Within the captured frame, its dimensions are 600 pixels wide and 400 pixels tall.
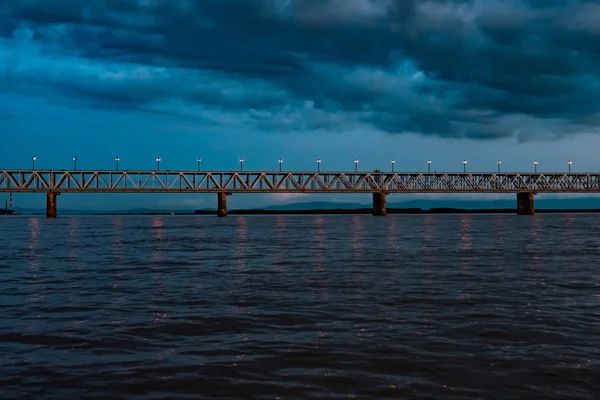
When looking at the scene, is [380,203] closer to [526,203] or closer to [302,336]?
[526,203]

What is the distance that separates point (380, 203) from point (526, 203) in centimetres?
5241

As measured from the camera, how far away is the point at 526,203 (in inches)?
7648

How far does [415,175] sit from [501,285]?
181127 millimetres

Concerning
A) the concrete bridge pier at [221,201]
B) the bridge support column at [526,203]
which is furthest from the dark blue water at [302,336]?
the bridge support column at [526,203]

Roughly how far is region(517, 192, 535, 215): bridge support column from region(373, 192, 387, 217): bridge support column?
49735mm

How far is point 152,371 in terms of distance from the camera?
887cm

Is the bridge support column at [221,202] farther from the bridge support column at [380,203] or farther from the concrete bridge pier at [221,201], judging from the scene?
the bridge support column at [380,203]

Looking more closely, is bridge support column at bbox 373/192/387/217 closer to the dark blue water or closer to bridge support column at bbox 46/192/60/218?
bridge support column at bbox 46/192/60/218

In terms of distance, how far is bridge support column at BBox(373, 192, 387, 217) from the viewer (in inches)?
7151

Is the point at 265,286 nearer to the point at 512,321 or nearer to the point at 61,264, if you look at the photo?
the point at 512,321

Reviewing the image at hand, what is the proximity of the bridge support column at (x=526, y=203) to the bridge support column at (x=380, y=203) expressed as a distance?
4973 cm

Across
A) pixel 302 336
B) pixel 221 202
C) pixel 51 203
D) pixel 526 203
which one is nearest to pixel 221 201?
pixel 221 202

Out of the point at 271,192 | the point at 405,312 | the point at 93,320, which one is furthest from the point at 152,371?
the point at 271,192

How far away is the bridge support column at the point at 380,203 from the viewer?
18162 centimetres
